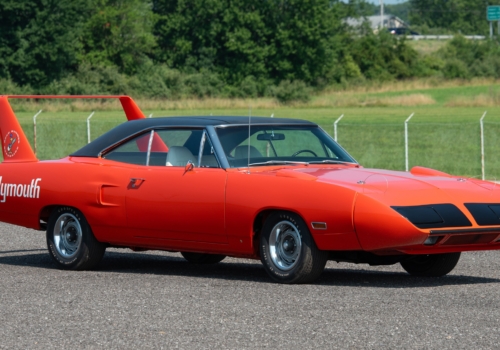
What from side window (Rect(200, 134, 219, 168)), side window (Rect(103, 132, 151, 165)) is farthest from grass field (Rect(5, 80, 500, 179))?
side window (Rect(200, 134, 219, 168))

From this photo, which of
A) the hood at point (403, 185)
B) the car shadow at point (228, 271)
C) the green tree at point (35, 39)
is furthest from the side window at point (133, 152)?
the green tree at point (35, 39)

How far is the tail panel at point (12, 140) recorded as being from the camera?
11.3m

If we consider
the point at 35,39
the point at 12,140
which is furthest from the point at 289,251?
the point at 35,39

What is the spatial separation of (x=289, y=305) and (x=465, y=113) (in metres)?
46.7

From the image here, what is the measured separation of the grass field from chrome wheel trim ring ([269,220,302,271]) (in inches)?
579

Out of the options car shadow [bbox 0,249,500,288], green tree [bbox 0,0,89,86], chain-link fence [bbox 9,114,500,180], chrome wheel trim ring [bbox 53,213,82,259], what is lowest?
chain-link fence [bbox 9,114,500,180]

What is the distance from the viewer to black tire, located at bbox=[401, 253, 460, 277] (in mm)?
9383

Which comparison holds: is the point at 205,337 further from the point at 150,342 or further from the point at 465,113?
the point at 465,113

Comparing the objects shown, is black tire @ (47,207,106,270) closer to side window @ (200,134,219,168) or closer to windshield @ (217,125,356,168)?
A: side window @ (200,134,219,168)

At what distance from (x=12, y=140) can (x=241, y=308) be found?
4649 mm

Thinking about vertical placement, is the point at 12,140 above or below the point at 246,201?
above

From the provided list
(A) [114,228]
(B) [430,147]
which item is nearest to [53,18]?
(B) [430,147]

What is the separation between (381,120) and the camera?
48562mm

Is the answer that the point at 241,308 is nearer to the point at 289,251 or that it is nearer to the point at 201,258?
the point at 289,251
